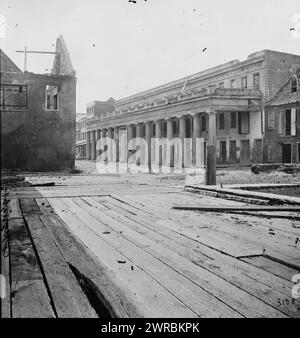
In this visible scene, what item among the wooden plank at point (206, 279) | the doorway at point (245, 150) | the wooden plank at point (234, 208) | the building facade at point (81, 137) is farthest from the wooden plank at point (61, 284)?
the building facade at point (81, 137)

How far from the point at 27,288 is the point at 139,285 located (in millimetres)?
823

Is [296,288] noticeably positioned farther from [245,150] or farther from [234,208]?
[245,150]

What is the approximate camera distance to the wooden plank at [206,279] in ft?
7.88

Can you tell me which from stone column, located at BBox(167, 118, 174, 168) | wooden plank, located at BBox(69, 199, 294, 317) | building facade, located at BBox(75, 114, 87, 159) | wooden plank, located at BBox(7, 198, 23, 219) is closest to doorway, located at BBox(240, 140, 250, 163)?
stone column, located at BBox(167, 118, 174, 168)

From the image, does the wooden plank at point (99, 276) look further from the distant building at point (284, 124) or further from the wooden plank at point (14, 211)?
the distant building at point (284, 124)

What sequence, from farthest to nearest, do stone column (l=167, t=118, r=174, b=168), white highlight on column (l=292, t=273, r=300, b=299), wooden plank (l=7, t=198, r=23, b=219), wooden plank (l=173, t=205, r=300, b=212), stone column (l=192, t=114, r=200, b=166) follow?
stone column (l=167, t=118, r=174, b=168) < stone column (l=192, t=114, r=200, b=166) < wooden plank (l=173, t=205, r=300, b=212) < wooden plank (l=7, t=198, r=23, b=219) < white highlight on column (l=292, t=273, r=300, b=299)

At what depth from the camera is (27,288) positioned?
2.60 metres

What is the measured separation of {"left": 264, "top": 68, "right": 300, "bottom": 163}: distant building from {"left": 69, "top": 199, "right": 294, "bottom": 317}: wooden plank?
100 ft

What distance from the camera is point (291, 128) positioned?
106 ft

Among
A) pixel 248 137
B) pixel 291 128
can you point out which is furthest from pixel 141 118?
pixel 291 128

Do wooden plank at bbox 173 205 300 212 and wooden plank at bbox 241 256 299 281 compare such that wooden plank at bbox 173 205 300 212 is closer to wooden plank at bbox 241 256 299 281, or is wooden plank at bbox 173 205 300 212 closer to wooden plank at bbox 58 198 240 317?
wooden plank at bbox 58 198 240 317

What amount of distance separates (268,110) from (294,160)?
5343 millimetres

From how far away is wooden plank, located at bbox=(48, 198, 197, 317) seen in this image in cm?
238
